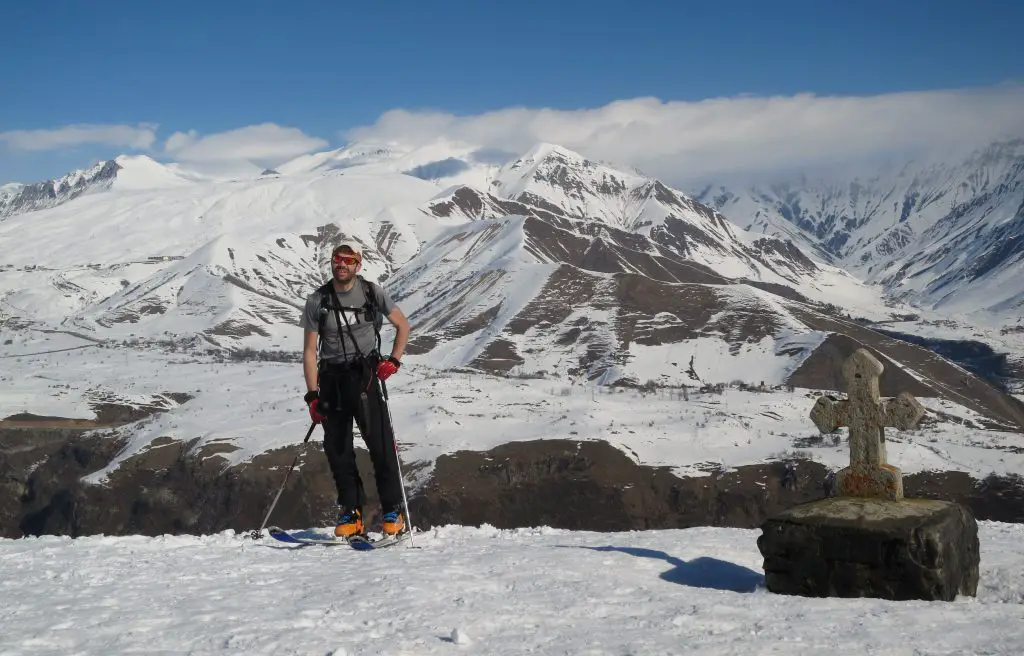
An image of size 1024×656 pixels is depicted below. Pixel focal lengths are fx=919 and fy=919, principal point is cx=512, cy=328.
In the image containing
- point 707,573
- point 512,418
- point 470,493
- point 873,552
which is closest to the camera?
point 873,552

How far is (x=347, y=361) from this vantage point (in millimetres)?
11102

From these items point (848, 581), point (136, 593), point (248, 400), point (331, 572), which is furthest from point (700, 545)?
point (248, 400)

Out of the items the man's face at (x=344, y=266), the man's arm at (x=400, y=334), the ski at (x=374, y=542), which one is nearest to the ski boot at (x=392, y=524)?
the ski at (x=374, y=542)

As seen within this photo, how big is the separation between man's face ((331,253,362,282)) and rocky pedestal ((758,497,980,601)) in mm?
5588

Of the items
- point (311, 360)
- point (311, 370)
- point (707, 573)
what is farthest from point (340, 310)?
point (707, 573)

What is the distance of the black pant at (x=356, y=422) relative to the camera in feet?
Result: 36.3

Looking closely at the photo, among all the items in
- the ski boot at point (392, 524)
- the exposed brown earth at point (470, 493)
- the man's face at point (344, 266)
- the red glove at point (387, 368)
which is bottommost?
the exposed brown earth at point (470, 493)

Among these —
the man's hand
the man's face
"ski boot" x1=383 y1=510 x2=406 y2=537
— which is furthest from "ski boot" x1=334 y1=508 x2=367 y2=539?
the man's face

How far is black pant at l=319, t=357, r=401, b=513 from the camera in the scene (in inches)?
436

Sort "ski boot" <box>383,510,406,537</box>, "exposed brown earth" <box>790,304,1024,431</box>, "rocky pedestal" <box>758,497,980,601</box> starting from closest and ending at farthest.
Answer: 1. "rocky pedestal" <box>758,497,980,601</box>
2. "ski boot" <box>383,510,406,537</box>
3. "exposed brown earth" <box>790,304,1024,431</box>

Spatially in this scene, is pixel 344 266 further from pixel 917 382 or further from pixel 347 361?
pixel 917 382

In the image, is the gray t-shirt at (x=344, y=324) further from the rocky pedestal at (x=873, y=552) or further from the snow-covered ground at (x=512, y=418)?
the snow-covered ground at (x=512, y=418)

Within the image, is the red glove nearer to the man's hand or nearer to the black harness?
the black harness

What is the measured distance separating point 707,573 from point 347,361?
16.1ft
